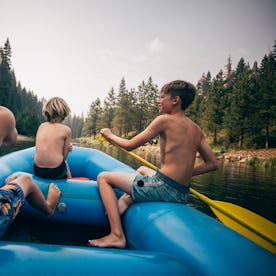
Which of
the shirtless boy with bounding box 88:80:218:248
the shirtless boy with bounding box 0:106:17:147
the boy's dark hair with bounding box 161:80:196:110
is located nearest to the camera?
the shirtless boy with bounding box 0:106:17:147

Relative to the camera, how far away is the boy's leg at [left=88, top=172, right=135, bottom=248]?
1858 mm

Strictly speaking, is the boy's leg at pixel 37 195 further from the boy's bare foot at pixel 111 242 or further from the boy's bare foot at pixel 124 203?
the boy's bare foot at pixel 124 203

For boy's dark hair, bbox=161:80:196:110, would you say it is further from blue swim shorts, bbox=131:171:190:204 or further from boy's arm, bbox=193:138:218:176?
blue swim shorts, bbox=131:171:190:204

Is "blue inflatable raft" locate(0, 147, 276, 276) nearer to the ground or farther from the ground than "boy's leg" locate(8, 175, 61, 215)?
nearer to the ground

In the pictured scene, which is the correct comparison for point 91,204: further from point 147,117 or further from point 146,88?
point 146,88

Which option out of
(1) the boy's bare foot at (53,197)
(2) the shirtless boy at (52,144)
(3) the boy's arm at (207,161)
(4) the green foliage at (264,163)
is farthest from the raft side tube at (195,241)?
(4) the green foliage at (264,163)

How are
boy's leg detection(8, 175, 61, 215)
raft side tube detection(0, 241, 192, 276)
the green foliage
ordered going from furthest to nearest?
the green foliage < boy's leg detection(8, 175, 61, 215) < raft side tube detection(0, 241, 192, 276)

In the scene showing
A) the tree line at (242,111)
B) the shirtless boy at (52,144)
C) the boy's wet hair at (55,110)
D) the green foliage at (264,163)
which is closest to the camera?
the shirtless boy at (52,144)

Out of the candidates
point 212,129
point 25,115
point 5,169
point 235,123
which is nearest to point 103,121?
point 25,115

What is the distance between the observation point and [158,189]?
2004 mm

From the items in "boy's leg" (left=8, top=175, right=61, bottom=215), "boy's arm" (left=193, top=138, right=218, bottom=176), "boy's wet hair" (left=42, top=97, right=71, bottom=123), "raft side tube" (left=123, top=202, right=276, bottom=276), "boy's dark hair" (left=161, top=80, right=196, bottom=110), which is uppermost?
"boy's dark hair" (left=161, top=80, right=196, bottom=110)

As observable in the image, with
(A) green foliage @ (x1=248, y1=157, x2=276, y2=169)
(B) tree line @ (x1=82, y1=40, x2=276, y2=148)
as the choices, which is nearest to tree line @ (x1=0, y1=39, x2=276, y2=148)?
(B) tree line @ (x1=82, y1=40, x2=276, y2=148)

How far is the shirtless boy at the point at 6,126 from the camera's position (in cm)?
143

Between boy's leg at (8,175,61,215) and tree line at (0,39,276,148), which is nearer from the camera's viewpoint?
boy's leg at (8,175,61,215)
